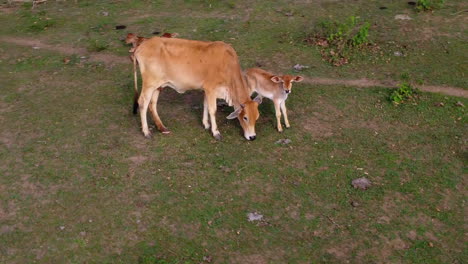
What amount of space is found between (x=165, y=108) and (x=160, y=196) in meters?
2.98

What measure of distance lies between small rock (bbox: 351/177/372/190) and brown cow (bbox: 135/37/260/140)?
6.47 ft

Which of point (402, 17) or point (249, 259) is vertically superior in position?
point (402, 17)

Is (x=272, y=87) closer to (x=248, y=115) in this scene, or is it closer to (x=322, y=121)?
(x=248, y=115)

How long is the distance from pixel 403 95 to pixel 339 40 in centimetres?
281

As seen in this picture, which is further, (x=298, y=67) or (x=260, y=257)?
(x=298, y=67)

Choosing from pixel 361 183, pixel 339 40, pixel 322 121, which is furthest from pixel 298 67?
pixel 361 183

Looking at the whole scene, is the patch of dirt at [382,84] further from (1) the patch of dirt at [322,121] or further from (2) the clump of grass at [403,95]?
(1) the patch of dirt at [322,121]

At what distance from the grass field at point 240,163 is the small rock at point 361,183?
109 millimetres

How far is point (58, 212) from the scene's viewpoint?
7.75m

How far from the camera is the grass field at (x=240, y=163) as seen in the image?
7180 millimetres

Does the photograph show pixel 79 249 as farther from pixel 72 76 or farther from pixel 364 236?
pixel 72 76

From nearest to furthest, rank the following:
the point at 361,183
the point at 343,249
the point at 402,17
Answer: the point at 343,249, the point at 361,183, the point at 402,17

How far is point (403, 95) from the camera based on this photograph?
10.6 m

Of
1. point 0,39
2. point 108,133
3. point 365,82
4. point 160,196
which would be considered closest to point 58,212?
point 160,196
